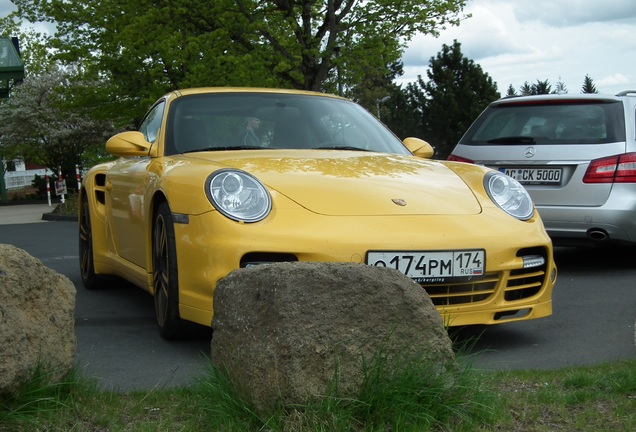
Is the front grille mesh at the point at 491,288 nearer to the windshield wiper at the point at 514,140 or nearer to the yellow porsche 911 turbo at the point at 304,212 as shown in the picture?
the yellow porsche 911 turbo at the point at 304,212

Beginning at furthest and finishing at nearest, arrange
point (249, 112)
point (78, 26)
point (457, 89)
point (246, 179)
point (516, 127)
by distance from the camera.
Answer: point (457, 89) < point (78, 26) < point (516, 127) < point (249, 112) < point (246, 179)

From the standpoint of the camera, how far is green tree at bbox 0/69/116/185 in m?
41.9

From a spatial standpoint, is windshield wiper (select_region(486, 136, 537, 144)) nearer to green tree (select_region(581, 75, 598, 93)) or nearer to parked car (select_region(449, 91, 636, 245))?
parked car (select_region(449, 91, 636, 245))

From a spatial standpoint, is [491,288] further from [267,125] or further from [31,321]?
[31,321]

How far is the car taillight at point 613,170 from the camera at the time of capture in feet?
26.2

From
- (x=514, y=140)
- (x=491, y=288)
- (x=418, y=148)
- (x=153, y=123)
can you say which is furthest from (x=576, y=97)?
(x=491, y=288)

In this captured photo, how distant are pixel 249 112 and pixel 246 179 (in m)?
1.43

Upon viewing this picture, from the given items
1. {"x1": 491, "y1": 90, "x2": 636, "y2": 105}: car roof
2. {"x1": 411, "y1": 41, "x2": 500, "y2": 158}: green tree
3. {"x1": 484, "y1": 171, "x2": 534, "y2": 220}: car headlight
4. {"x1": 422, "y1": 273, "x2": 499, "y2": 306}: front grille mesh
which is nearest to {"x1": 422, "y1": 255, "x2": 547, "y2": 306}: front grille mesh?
{"x1": 422, "y1": 273, "x2": 499, "y2": 306}: front grille mesh

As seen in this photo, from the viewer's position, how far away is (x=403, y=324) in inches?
141

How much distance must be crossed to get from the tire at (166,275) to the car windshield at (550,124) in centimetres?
404

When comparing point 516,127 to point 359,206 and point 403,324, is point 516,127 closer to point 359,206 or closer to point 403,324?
point 359,206

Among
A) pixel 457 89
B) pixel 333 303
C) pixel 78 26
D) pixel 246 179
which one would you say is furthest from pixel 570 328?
pixel 457 89

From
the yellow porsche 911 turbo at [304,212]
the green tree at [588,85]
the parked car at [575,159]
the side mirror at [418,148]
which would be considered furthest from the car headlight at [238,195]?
the green tree at [588,85]

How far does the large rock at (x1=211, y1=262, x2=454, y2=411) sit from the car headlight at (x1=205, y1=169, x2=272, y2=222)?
3.39 ft
